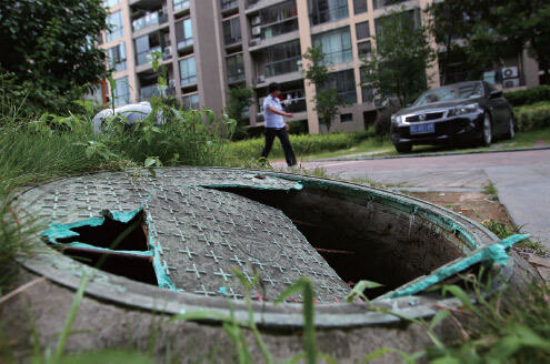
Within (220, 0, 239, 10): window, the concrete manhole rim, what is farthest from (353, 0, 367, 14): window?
the concrete manhole rim

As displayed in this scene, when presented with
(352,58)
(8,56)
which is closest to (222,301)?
(8,56)

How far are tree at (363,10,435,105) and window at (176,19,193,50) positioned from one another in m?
21.0

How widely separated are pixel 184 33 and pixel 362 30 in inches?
624

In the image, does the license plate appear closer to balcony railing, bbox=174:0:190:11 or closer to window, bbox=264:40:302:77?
window, bbox=264:40:302:77

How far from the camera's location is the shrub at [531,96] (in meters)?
18.8

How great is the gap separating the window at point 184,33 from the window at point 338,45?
11.8 meters

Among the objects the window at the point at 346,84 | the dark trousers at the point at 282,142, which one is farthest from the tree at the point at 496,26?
the window at the point at 346,84

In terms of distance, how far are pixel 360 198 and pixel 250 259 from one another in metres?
0.91

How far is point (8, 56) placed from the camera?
5336 mm

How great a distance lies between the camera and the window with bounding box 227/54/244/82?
32.7 meters

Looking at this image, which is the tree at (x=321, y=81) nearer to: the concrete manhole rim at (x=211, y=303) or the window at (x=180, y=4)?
the window at (x=180, y=4)

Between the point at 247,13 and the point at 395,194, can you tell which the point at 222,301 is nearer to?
the point at 395,194

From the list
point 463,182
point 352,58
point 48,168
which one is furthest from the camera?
point 352,58

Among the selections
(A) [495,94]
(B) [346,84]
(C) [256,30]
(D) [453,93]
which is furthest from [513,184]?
(C) [256,30]
